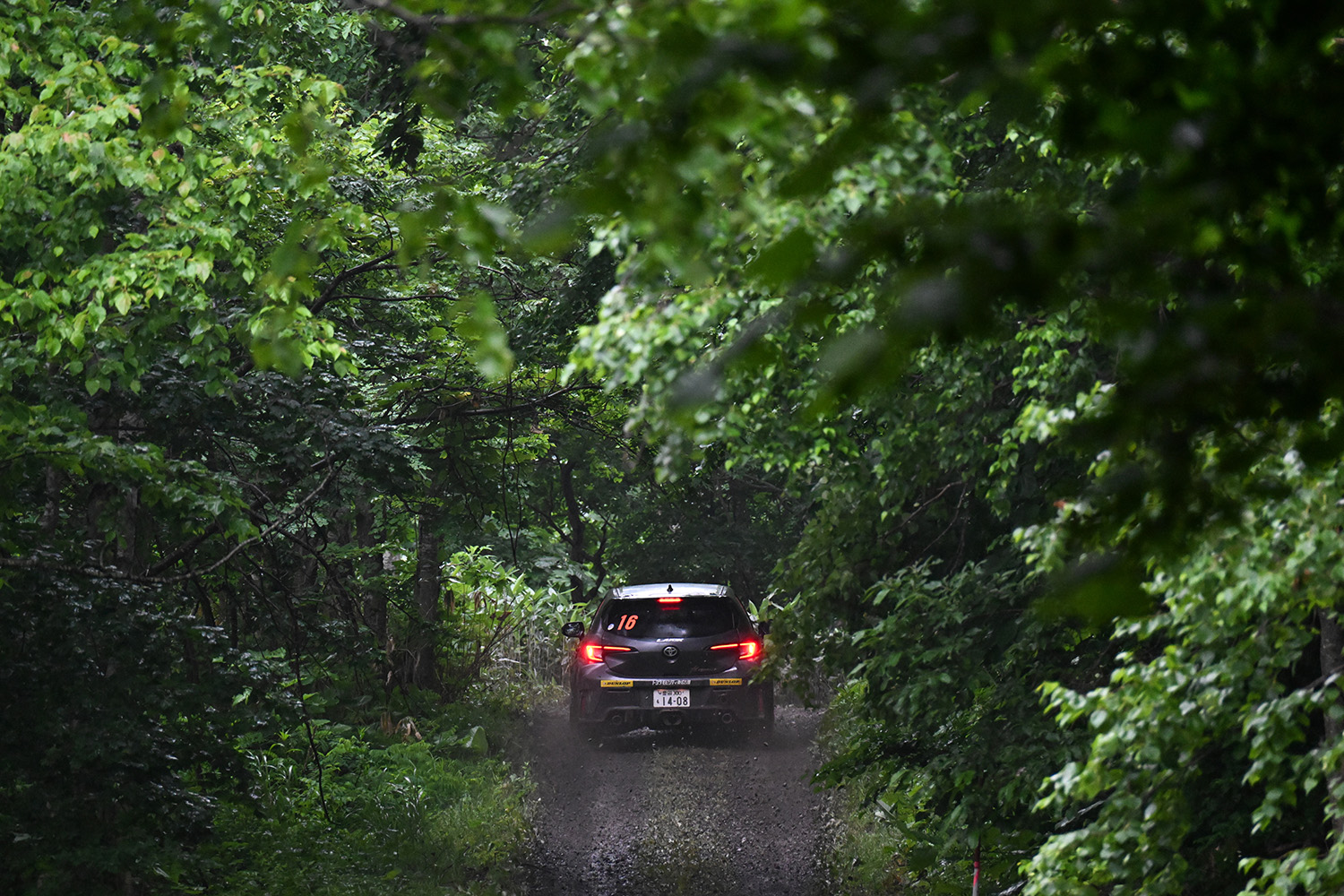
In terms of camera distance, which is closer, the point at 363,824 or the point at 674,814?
the point at 363,824

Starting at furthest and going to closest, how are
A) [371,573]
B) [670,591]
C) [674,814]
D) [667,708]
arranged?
[371,573] → [670,591] → [667,708] → [674,814]

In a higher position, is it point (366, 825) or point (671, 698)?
point (671, 698)

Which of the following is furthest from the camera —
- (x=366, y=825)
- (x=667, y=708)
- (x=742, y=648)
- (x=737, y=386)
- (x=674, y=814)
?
(x=742, y=648)

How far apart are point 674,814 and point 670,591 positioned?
2639 mm

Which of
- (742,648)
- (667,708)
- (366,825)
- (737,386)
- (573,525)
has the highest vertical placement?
(573,525)

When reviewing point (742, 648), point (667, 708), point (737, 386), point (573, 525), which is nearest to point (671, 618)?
point (742, 648)

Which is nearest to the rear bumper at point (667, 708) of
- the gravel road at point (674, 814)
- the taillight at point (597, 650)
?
the taillight at point (597, 650)

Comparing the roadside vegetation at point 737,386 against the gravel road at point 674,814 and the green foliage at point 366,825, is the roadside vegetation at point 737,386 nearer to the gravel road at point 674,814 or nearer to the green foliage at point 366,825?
the green foliage at point 366,825

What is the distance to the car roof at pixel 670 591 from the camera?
12.6 metres

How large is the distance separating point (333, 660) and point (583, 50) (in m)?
7.12

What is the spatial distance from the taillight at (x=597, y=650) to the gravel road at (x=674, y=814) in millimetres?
996

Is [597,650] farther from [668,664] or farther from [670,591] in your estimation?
[670,591]

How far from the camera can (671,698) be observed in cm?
1228

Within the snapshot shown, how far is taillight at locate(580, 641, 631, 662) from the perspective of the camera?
488 inches
